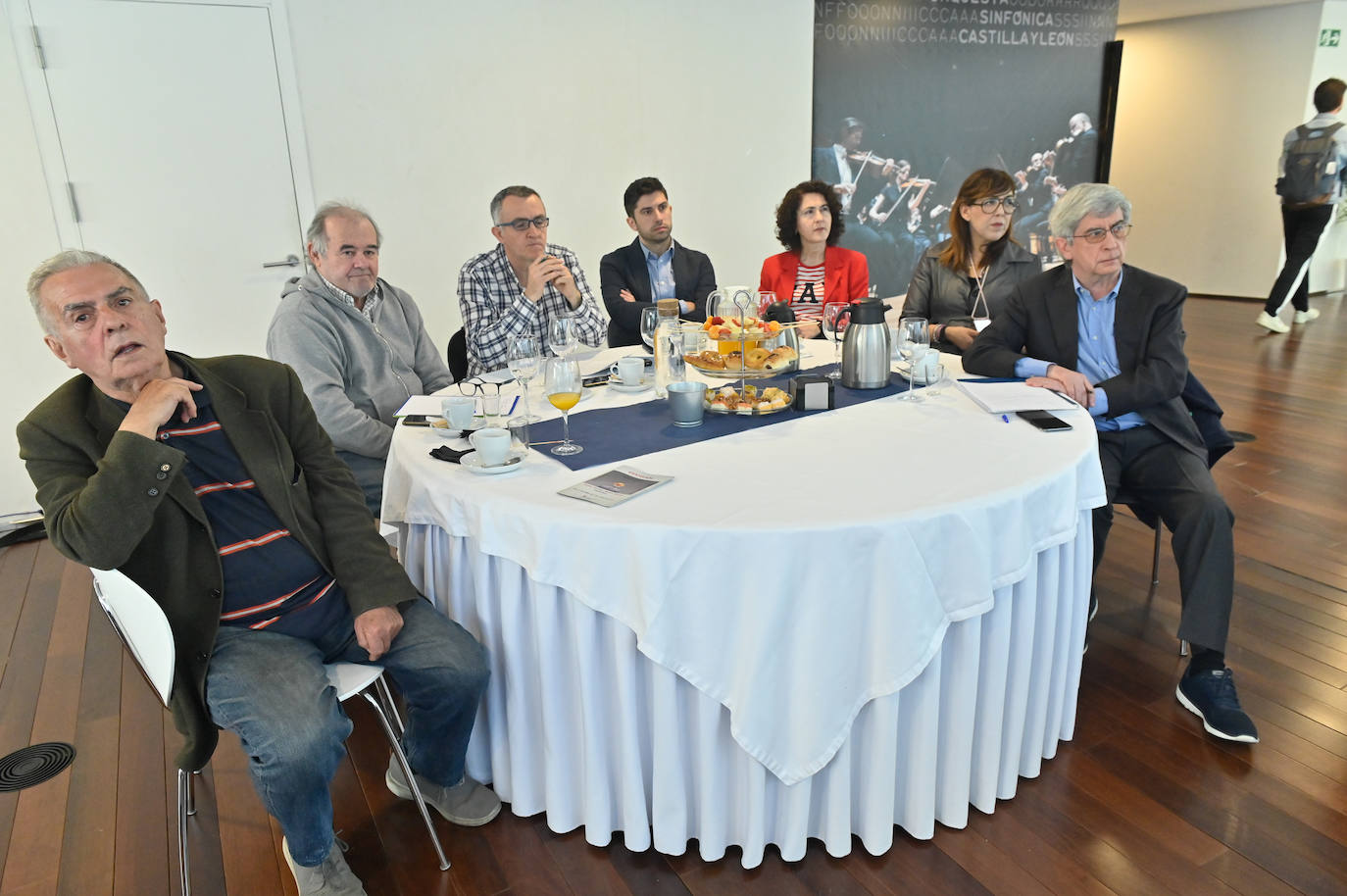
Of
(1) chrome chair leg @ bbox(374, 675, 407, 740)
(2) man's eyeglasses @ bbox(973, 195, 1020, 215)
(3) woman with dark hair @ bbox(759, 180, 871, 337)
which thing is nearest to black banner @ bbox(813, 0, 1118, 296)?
(3) woman with dark hair @ bbox(759, 180, 871, 337)

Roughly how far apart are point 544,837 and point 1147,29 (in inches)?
444

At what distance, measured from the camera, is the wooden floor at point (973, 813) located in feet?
6.08

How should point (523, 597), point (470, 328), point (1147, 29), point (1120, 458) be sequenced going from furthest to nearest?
point (1147, 29)
point (470, 328)
point (1120, 458)
point (523, 597)

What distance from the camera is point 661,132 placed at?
548 cm

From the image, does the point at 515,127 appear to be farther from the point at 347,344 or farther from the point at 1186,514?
the point at 1186,514

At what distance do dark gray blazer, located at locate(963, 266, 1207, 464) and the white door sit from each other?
11.7 feet

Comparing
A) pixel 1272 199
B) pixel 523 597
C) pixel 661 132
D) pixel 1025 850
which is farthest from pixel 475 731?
pixel 1272 199

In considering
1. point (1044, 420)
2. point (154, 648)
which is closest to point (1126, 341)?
point (1044, 420)

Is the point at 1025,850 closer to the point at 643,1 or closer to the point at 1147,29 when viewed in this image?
the point at 643,1

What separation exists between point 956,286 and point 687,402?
6.45 ft

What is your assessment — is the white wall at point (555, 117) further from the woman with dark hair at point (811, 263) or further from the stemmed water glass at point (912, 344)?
the stemmed water glass at point (912, 344)

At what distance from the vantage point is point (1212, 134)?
951 cm

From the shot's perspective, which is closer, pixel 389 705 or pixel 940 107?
pixel 389 705

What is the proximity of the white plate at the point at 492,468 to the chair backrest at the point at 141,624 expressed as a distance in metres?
0.66
